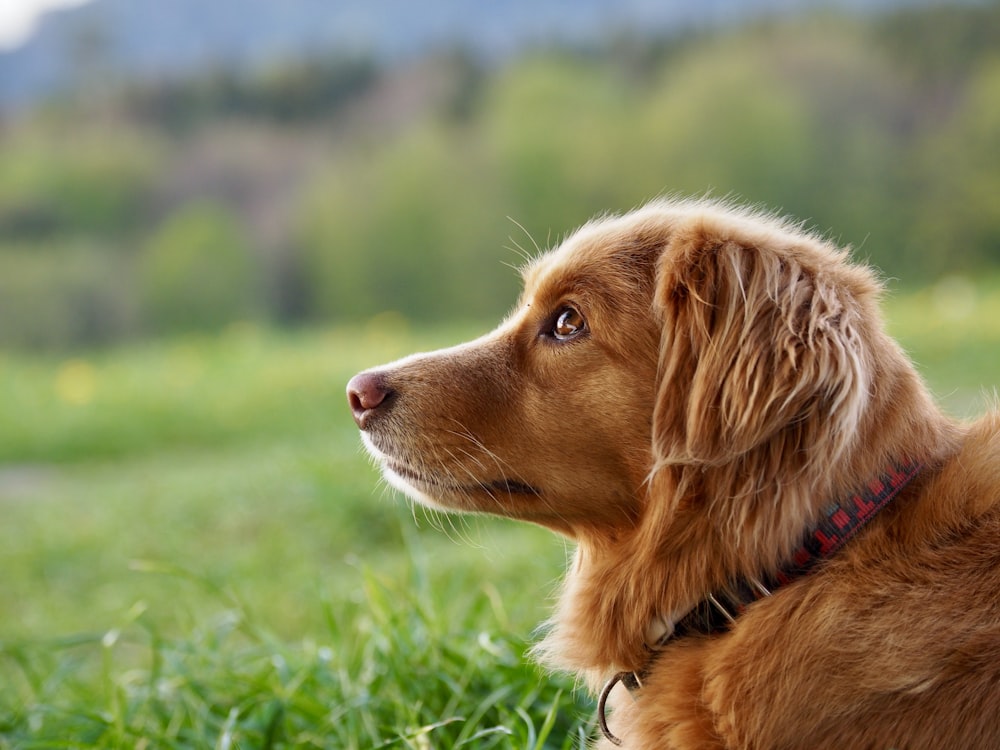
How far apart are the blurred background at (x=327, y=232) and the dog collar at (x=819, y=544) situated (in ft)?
3.34

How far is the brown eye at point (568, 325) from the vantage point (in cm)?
228

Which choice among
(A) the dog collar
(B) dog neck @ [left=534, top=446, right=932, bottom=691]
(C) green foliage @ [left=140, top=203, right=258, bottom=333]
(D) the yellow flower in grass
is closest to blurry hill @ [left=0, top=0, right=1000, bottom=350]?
(C) green foliage @ [left=140, top=203, right=258, bottom=333]

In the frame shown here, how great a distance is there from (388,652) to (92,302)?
13.4m

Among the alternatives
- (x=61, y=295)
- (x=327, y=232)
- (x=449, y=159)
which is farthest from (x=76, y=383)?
(x=449, y=159)

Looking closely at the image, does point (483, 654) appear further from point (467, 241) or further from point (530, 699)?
point (467, 241)

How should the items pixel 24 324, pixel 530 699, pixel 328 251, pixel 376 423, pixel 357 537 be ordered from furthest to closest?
1. pixel 328 251
2. pixel 24 324
3. pixel 357 537
4. pixel 530 699
5. pixel 376 423

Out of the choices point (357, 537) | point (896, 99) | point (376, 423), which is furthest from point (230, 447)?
point (896, 99)

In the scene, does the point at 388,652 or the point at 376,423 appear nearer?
the point at 376,423

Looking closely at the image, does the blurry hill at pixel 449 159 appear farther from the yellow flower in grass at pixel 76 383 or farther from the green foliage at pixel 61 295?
the yellow flower in grass at pixel 76 383

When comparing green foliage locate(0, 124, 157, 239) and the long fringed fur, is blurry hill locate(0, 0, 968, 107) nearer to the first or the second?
green foliage locate(0, 124, 157, 239)

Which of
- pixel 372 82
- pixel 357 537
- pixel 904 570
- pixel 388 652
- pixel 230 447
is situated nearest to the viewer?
pixel 904 570

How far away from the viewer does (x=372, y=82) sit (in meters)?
18.7

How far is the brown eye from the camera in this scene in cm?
228

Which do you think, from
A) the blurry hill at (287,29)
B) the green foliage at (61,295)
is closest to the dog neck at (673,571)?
the green foliage at (61,295)
